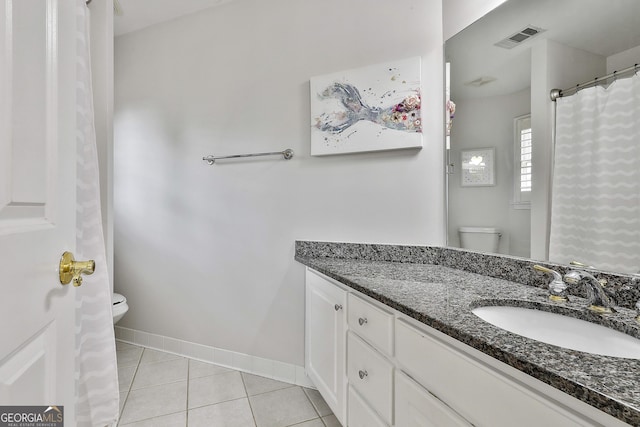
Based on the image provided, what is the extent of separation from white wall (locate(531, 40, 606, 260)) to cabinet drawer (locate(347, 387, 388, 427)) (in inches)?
33.2

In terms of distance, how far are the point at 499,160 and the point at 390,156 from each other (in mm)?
529

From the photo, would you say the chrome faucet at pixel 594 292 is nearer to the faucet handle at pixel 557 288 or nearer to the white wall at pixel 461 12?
the faucet handle at pixel 557 288

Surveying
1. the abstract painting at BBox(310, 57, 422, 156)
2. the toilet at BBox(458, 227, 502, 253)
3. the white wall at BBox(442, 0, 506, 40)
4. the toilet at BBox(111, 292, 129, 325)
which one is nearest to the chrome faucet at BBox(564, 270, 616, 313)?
the toilet at BBox(458, 227, 502, 253)

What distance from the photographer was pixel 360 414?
3.98ft

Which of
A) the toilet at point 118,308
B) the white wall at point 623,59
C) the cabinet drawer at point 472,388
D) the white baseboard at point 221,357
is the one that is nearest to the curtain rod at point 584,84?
the white wall at point 623,59

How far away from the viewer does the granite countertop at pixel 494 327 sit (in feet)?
1.62

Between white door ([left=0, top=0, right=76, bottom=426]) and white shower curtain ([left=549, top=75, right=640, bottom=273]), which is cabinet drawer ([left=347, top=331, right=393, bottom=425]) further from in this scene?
white door ([left=0, top=0, right=76, bottom=426])

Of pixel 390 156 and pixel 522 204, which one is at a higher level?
pixel 390 156

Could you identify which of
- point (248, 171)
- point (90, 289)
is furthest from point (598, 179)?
point (248, 171)

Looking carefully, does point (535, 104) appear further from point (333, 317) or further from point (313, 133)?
point (333, 317)

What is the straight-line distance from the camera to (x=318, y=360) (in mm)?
1638

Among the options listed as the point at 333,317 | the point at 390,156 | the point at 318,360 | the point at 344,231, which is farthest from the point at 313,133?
the point at 318,360

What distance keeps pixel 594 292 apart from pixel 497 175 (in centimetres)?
63

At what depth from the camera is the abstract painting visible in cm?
161
